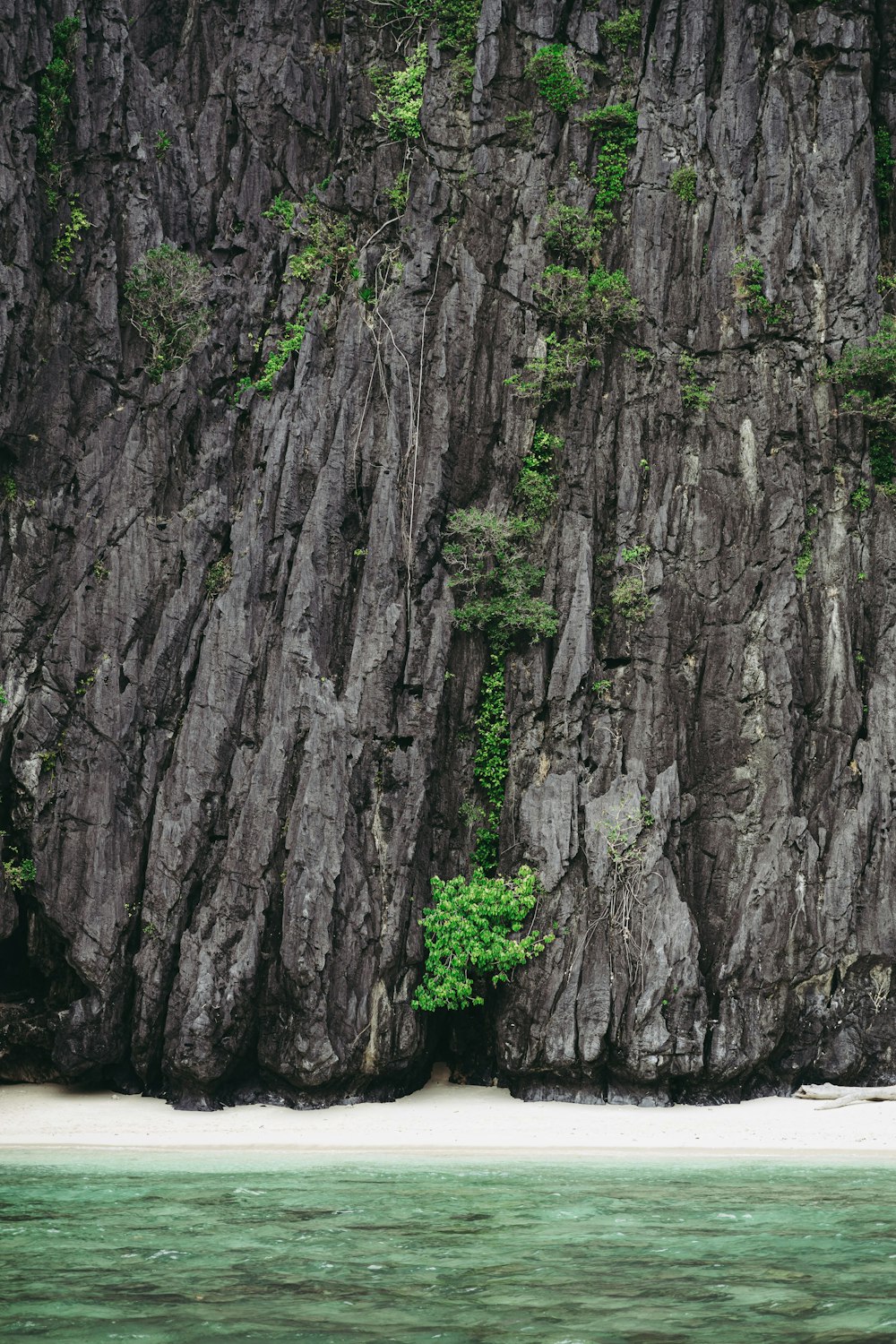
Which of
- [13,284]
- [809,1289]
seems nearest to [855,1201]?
[809,1289]

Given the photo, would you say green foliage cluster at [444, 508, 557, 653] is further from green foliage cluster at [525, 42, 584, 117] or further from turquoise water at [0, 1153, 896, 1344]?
turquoise water at [0, 1153, 896, 1344]

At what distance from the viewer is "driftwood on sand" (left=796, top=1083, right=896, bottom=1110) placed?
64.1ft

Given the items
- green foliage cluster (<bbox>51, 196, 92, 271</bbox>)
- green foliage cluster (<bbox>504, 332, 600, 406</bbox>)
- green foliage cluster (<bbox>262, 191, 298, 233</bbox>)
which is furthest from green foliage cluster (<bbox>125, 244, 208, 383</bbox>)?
green foliage cluster (<bbox>504, 332, 600, 406</bbox>)

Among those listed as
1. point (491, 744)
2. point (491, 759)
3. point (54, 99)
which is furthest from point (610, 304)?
point (54, 99)

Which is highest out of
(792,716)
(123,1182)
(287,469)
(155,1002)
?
(287,469)

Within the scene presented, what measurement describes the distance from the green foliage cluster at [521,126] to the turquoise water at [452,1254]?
72.6 feet

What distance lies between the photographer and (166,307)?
25.1 meters

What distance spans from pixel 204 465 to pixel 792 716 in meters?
13.5

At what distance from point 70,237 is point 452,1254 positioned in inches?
896

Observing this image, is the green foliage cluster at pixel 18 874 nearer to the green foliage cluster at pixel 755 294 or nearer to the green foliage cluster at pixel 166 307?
the green foliage cluster at pixel 166 307

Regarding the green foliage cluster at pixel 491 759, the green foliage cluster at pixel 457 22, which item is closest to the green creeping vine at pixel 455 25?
the green foliage cluster at pixel 457 22

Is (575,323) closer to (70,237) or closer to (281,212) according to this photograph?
(281,212)

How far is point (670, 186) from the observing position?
2517 cm

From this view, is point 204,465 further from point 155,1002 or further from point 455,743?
point 155,1002
